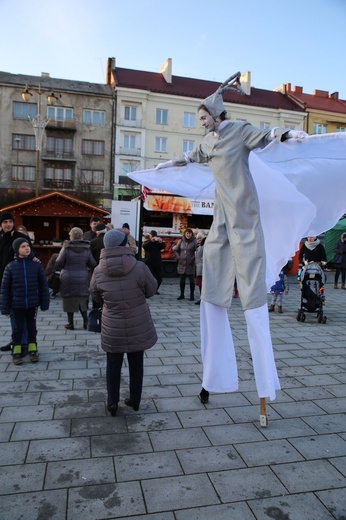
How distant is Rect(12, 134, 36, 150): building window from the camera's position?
127 feet

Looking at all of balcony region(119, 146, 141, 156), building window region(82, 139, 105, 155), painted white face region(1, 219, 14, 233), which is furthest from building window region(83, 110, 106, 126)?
painted white face region(1, 219, 14, 233)

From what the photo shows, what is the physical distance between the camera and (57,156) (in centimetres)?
3984

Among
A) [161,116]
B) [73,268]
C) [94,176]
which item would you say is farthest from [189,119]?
[73,268]

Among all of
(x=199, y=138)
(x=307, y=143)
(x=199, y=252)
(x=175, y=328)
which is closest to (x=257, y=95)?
(x=199, y=138)

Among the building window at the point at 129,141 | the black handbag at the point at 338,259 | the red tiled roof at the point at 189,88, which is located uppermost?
the red tiled roof at the point at 189,88

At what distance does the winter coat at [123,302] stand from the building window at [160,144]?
39185 mm

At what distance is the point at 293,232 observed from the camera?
12.6 feet

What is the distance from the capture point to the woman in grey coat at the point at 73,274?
23.6 ft

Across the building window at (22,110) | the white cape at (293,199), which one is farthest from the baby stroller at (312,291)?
the building window at (22,110)

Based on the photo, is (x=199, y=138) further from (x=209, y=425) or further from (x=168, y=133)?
(x=209, y=425)

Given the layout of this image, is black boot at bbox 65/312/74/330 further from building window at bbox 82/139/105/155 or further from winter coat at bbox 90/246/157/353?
building window at bbox 82/139/105/155

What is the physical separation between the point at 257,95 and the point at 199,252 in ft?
132

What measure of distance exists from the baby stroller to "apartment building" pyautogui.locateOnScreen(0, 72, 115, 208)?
30951 millimetres

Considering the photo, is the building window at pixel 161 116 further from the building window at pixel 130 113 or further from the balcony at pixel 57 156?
the balcony at pixel 57 156
